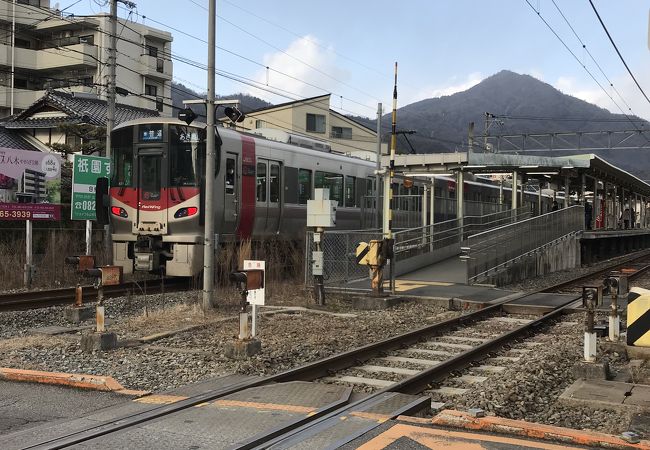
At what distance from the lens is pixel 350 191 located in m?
19.4

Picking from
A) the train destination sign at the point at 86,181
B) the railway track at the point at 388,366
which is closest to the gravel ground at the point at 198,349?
the railway track at the point at 388,366

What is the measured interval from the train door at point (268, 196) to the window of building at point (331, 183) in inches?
74.0

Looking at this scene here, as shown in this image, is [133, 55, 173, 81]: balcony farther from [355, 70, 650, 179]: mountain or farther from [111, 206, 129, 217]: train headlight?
[355, 70, 650, 179]: mountain

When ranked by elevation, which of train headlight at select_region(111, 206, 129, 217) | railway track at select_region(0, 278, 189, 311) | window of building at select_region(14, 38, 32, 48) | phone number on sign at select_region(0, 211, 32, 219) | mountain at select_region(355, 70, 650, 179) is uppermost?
mountain at select_region(355, 70, 650, 179)

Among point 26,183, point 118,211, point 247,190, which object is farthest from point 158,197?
point 26,183

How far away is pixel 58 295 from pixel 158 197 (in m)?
2.89

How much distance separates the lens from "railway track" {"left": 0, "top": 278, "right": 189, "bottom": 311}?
11598mm

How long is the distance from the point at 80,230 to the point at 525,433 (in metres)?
18.4

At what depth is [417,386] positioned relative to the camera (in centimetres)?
649

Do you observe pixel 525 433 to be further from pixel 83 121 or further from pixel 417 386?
pixel 83 121

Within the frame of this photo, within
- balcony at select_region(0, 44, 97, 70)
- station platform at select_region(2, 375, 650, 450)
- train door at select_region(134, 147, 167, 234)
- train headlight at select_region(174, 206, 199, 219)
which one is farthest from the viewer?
balcony at select_region(0, 44, 97, 70)

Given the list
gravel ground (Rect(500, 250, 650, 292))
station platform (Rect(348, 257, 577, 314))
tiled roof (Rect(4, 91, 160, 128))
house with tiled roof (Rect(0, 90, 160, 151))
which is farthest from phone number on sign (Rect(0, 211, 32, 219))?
house with tiled roof (Rect(0, 90, 160, 151))

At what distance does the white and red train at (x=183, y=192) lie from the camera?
13.4m

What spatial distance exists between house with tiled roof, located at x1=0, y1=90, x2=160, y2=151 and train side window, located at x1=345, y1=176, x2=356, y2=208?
13853 millimetres
